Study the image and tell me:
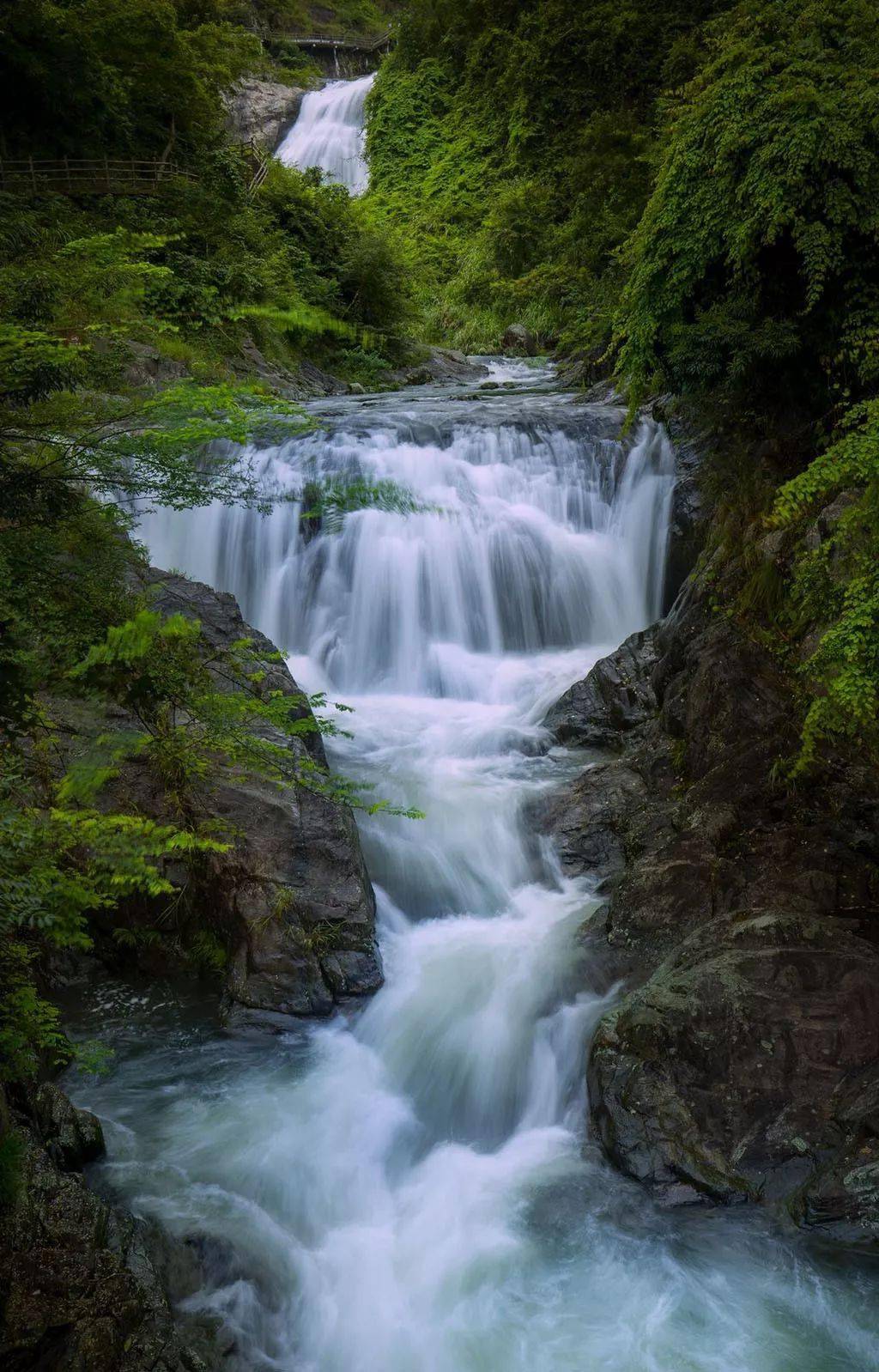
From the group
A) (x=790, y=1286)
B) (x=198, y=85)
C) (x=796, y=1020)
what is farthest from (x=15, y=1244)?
(x=198, y=85)

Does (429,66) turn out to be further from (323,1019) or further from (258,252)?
(323,1019)

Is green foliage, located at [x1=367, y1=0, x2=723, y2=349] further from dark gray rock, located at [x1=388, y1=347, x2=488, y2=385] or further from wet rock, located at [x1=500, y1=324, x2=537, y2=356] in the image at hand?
dark gray rock, located at [x1=388, y1=347, x2=488, y2=385]

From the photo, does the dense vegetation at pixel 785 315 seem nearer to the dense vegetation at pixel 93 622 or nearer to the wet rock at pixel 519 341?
the dense vegetation at pixel 93 622

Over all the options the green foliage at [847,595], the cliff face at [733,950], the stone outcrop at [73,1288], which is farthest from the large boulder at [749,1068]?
the stone outcrop at [73,1288]

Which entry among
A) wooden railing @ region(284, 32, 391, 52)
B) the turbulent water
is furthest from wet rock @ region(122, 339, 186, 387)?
wooden railing @ region(284, 32, 391, 52)

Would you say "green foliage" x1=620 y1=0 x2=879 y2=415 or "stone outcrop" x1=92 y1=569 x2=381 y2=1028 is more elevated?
"green foliage" x1=620 y1=0 x2=879 y2=415

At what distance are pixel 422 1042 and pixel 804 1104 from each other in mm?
2346

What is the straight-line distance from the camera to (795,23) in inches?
279

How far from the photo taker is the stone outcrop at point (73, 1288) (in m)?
3.03

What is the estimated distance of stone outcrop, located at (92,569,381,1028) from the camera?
5.75m

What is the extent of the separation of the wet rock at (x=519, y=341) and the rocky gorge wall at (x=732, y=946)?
1766 cm

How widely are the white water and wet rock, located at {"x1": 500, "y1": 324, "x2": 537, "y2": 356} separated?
16.6 m

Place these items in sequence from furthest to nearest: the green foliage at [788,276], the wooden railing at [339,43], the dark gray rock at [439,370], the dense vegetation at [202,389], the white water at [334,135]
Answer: the wooden railing at [339,43]
the white water at [334,135]
the dark gray rock at [439,370]
the green foliage at [788,276]
the dense vegetation at [202,389]

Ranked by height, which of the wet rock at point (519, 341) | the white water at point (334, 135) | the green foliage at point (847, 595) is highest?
the white water at point (334, 135)
